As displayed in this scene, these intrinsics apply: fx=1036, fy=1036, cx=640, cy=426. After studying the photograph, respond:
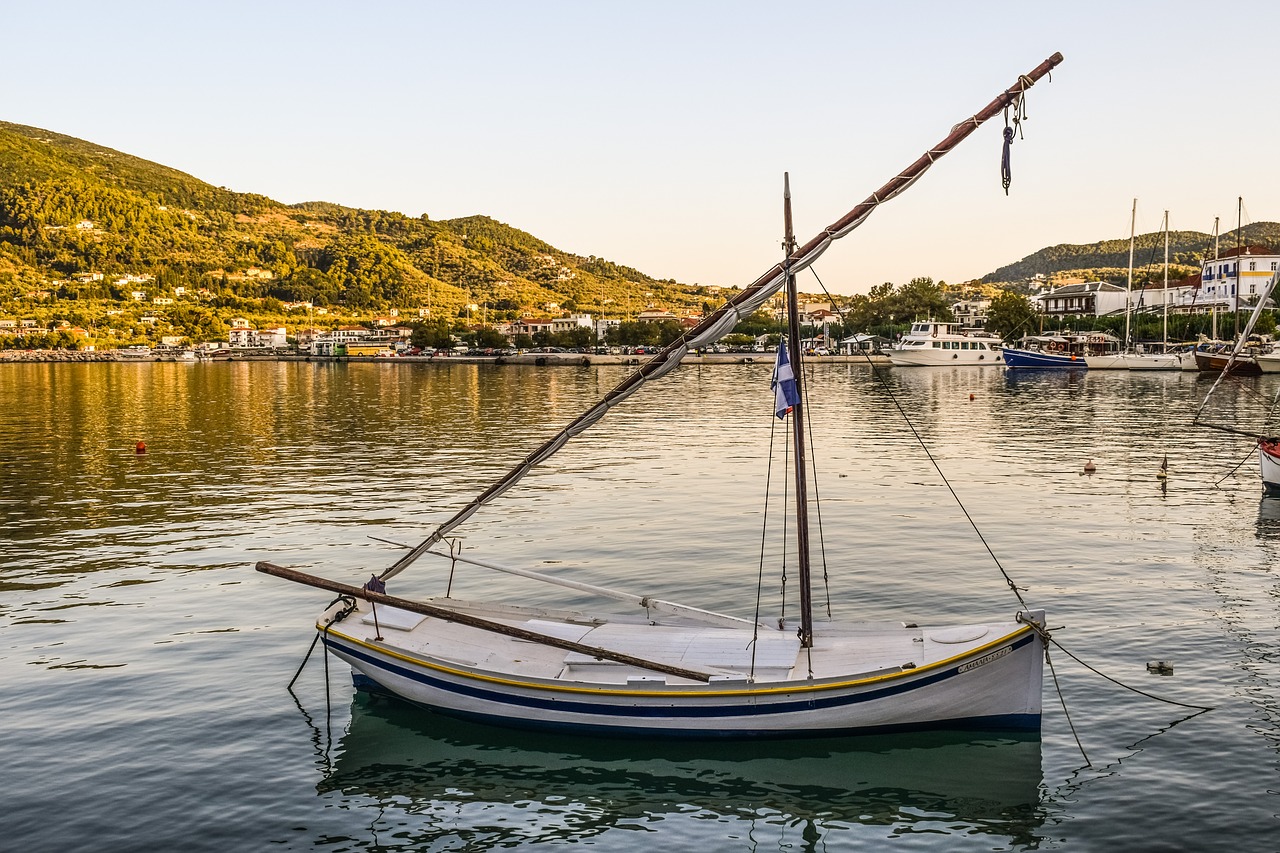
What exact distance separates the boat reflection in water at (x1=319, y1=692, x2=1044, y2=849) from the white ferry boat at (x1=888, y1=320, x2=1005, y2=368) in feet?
531

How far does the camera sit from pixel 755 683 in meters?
15.5

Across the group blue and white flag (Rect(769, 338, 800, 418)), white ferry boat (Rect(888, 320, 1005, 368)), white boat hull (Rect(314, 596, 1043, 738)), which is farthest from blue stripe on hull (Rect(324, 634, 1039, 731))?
white ferry boat (Rect(888, 320, 1005, 368))

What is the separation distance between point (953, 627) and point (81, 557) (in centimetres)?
2644

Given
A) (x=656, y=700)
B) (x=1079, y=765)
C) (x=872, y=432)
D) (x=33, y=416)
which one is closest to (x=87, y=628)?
(x=656, y=700)

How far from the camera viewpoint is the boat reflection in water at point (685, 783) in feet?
47.8

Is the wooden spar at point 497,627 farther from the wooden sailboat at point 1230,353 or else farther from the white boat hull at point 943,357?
the white boat hull at point 943,357

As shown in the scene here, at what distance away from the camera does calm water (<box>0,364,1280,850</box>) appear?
1471 centimetres

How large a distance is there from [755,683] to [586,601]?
1144 centimetres

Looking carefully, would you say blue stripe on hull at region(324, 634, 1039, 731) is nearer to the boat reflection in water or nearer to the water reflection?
the boat reflection in water

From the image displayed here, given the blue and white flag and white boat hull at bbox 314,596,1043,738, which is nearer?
white boat hull at bbox 314,596,1043,738

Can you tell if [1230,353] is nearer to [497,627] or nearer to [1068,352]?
[1068,352]

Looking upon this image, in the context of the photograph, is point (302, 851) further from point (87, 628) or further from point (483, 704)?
point (87, 628)

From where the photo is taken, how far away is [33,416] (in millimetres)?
81062

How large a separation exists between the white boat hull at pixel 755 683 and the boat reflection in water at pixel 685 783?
46cm
